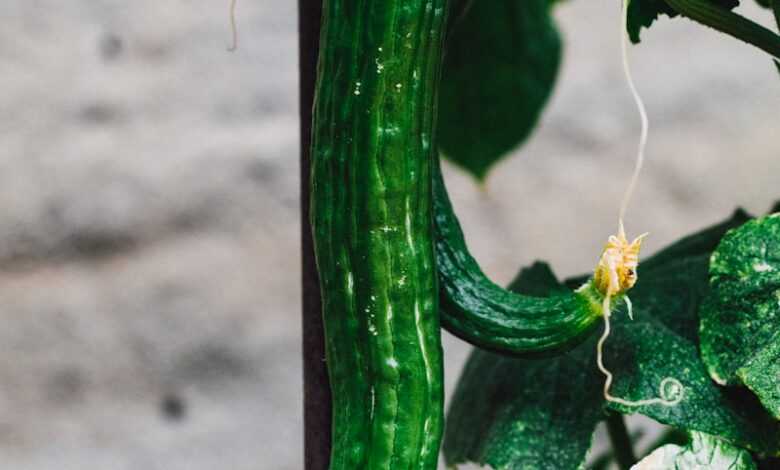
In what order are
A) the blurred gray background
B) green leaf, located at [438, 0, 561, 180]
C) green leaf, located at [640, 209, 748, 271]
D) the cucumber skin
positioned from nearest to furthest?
the cucumber skin → green leaf, located at [640, 209, 748, 271] → green leaf, located at [438, 0, 561, 180] → the blurred gray background

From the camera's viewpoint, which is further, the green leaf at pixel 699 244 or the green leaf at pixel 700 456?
the green leaf at pixel 699 244

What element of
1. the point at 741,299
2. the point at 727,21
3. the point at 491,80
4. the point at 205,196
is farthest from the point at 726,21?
the point at 205,196

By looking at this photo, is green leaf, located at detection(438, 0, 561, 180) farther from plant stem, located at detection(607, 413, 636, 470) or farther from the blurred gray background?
the blurred gray background

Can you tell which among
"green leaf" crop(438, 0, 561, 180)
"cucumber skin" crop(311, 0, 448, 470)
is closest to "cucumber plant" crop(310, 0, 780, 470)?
"cucumber skin" crop(311, 0, 448, 470)

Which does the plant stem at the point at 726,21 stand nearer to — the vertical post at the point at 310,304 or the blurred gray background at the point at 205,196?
the vertical post at the point at 310,304

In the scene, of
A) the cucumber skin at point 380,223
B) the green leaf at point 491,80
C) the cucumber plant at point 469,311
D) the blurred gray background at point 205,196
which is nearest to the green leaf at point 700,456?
the cucumber plant at point 469,311

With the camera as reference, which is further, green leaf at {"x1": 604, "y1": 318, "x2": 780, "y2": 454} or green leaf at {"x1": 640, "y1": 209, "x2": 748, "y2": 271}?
green leaf at {"x1": 640, "y1": 209, "x2": 748, "y2": 271}

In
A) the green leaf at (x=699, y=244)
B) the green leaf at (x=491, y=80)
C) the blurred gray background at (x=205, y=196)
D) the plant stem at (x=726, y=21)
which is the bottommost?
the blurred gray background at (x=205, y=196)

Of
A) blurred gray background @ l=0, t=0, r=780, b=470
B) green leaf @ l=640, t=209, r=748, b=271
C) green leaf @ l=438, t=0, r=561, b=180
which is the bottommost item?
→ blurred gray background @ l=0, t=0, r=780, b=470
